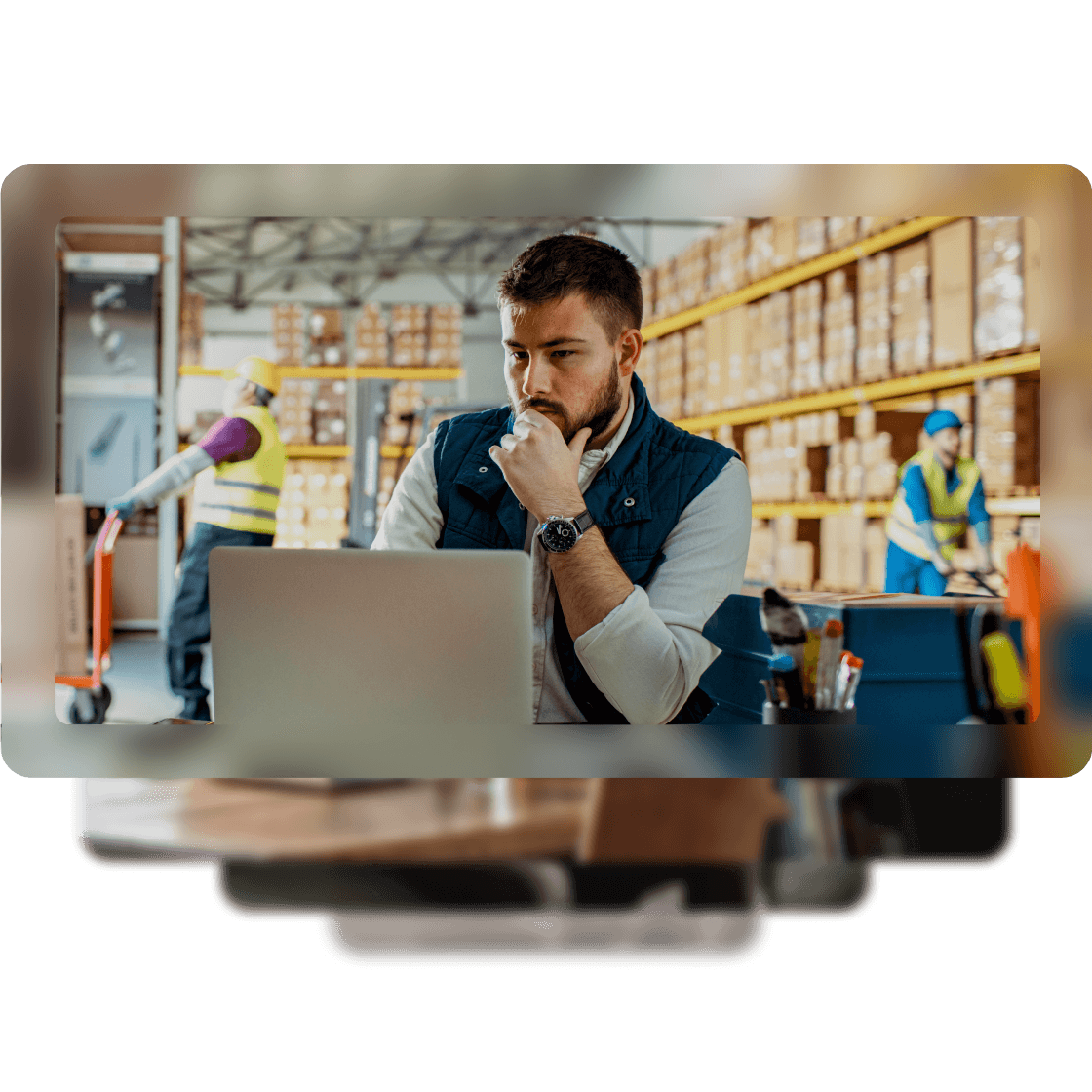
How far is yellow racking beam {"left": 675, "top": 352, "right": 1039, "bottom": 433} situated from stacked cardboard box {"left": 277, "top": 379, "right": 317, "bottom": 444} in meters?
0.43

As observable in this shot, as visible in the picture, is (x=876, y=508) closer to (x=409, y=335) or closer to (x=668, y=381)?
(x=668, y=381)

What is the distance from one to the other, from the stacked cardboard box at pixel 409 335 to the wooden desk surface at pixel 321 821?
1.80ft

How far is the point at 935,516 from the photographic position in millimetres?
1410

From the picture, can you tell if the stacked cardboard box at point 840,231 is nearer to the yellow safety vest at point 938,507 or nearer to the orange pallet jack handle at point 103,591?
the yellow safety vest at point 938,507

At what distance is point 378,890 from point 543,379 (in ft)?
2.19

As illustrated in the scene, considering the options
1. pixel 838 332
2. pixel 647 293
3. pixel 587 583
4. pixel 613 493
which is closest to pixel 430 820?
pixel 587 583

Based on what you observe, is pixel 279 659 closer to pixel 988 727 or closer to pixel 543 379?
pixel 543 379

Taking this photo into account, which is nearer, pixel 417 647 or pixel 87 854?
pixel 417 647

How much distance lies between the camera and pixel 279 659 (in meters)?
1.38

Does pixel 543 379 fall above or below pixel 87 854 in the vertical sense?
above

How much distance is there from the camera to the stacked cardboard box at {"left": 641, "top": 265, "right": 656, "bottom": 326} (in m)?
1.41

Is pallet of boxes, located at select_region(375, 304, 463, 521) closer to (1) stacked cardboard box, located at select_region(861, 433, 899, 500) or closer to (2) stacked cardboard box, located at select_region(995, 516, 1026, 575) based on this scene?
(1) stacked cardboard box, located at select_region(861, 433, 899, 500)

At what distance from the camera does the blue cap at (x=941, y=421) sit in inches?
56.2

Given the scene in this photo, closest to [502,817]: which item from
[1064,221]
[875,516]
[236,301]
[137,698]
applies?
[137,698]
